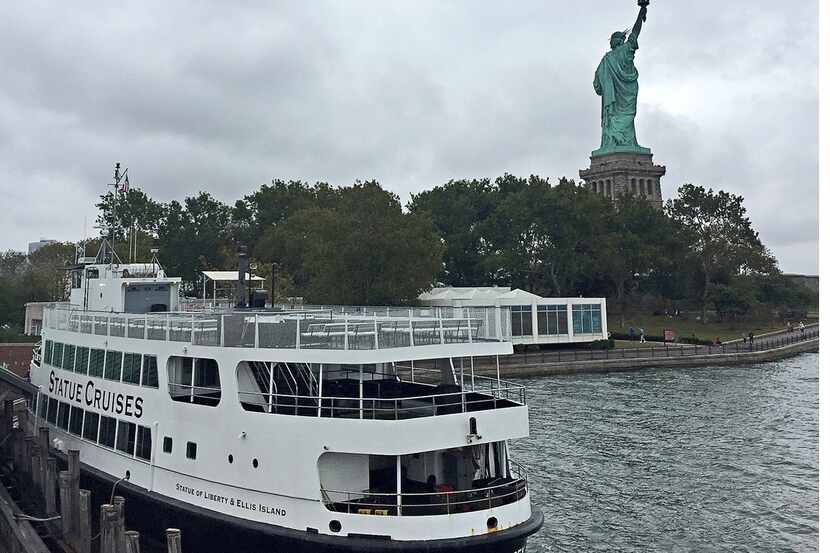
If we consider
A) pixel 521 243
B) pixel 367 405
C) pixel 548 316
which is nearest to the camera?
pixel 367 405

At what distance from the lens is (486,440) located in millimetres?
19625

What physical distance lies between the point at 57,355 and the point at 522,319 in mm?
53780

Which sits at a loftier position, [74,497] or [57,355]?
[57,355]

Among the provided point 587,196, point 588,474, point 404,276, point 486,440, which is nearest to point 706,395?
point 588,474

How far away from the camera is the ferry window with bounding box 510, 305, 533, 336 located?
7744 cm

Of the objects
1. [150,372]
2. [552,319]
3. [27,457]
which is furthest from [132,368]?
[552,319]

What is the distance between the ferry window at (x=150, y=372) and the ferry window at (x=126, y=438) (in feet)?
5.51

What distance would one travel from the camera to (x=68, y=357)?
30.2 metres

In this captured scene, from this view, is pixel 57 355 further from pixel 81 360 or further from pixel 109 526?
pixel 109 526

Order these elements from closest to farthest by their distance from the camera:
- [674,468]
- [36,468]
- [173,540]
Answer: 1. [173,540]
2. [36,468]
3. [674,468]

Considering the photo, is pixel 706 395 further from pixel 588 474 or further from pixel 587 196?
pixel 587 196

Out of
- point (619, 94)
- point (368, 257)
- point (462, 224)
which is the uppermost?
point (619, 94)

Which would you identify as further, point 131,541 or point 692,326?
point 692,326

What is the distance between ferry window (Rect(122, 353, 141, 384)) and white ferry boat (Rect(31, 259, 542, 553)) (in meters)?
0.08
